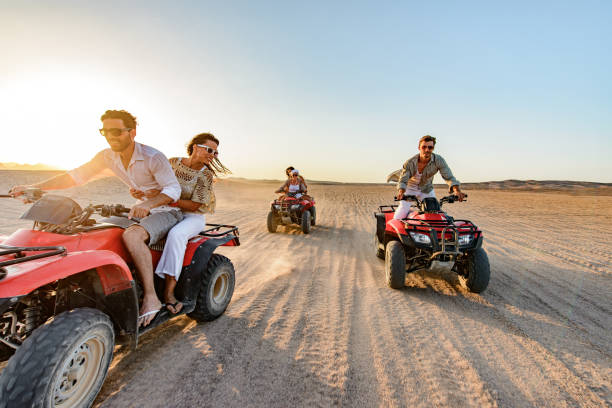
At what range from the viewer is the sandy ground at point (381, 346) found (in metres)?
2.10

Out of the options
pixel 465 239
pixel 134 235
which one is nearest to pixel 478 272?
pixel 465 239

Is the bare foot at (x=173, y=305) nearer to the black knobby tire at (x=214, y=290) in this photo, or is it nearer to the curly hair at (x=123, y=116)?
the black knobby tire at (x=214, y=290)

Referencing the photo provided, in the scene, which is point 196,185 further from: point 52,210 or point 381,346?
point 381,346

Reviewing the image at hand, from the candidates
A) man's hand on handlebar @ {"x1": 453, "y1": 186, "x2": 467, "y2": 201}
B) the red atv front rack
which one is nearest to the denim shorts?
the red atv front rack

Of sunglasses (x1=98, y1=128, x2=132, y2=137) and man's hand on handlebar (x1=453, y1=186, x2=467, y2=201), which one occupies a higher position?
sunglasses (x1=98, y1=128, x2=132, y2=137)

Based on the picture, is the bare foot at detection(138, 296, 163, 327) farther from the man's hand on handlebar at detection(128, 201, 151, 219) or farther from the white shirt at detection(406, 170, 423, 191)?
the white shirt at detection(406, 170, 423, 191)

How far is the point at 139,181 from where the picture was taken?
275 centimetres

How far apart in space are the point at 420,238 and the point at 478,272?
882 millimetres

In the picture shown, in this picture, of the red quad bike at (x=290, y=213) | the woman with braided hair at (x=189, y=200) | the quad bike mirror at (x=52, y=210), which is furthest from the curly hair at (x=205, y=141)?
the red quad bike at (x=290, y=213)

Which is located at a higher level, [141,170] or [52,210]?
[141,170]

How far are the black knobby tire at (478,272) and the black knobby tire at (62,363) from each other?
13.3 feet

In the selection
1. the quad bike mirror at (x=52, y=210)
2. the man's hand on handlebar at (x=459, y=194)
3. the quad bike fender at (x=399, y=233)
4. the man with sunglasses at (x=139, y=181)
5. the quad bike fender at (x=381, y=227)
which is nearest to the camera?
the quad bike mirror at (x=52, y=210)

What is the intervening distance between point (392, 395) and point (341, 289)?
2.11 metres

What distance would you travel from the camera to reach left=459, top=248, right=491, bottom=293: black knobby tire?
3.87 metres
